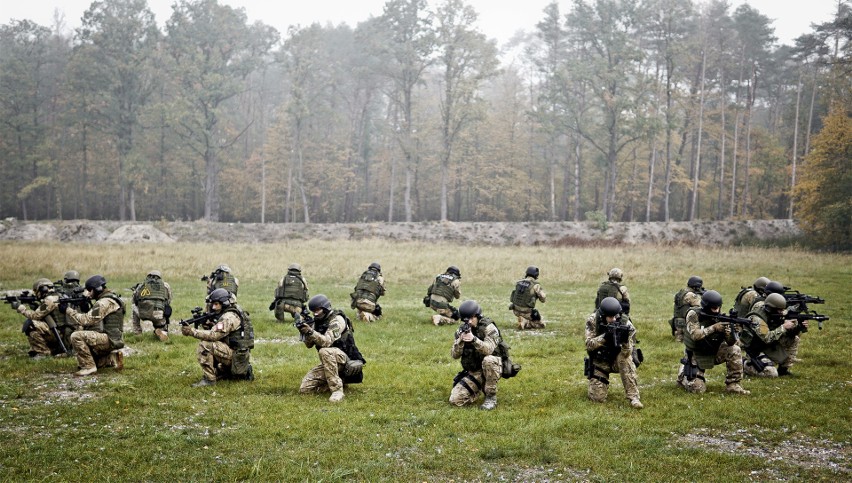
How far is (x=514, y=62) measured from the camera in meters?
74.6

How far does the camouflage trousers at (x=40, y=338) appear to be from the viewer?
44.1ft

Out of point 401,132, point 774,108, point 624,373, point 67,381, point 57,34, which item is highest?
point 57,34

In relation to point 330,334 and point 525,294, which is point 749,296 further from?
point 330,334

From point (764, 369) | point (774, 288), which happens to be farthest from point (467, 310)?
point (774, 288)

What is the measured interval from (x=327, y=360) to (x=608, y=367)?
4.96m

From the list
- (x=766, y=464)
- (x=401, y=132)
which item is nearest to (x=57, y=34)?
(x=401, y=132)

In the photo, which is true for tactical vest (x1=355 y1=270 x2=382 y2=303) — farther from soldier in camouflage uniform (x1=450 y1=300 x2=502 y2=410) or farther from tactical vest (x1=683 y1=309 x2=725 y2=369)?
tactical vest (x1=683 y1=309 x2=725 y2=369)

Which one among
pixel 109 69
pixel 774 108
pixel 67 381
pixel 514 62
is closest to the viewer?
pixel 67 381

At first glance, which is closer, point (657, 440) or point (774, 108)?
point (657, 440)

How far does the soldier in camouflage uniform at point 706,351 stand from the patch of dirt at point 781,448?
79.0 inches

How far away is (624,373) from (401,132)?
51735 mm

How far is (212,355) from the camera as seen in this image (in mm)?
11086

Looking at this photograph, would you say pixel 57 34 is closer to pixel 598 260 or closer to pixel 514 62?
pixel 514 62

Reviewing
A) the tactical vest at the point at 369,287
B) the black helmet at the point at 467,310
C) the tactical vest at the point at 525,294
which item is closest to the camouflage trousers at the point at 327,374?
the black helmet at the point at 467,310
